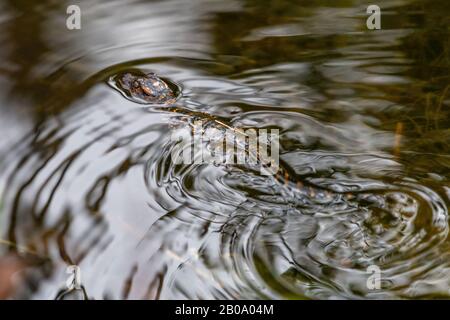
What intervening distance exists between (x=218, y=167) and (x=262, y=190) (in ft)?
0.97

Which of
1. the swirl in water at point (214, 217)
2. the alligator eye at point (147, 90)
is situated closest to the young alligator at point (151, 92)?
the alligator eye at point (147, 90)

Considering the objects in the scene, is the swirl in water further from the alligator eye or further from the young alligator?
the alligator eye

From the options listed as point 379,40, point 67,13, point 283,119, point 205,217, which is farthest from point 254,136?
point 67,13

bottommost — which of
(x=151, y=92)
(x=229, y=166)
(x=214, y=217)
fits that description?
(x=214, y=217)

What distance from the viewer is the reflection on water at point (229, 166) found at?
2631 mm

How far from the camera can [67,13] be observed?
4434 millimetres

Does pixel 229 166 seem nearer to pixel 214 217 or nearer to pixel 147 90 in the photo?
pixel 214 217

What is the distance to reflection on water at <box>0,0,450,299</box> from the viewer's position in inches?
104

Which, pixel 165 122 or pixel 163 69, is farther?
pixel 163 69

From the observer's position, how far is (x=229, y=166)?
317 centimetres

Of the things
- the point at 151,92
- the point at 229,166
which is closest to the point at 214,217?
the point at 229,166

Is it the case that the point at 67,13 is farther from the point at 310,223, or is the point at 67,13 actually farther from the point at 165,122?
the point at 310,223

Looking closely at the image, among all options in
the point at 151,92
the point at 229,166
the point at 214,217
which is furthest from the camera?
the point at 151,92

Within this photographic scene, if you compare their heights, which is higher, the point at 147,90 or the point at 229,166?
the point at 147,90
